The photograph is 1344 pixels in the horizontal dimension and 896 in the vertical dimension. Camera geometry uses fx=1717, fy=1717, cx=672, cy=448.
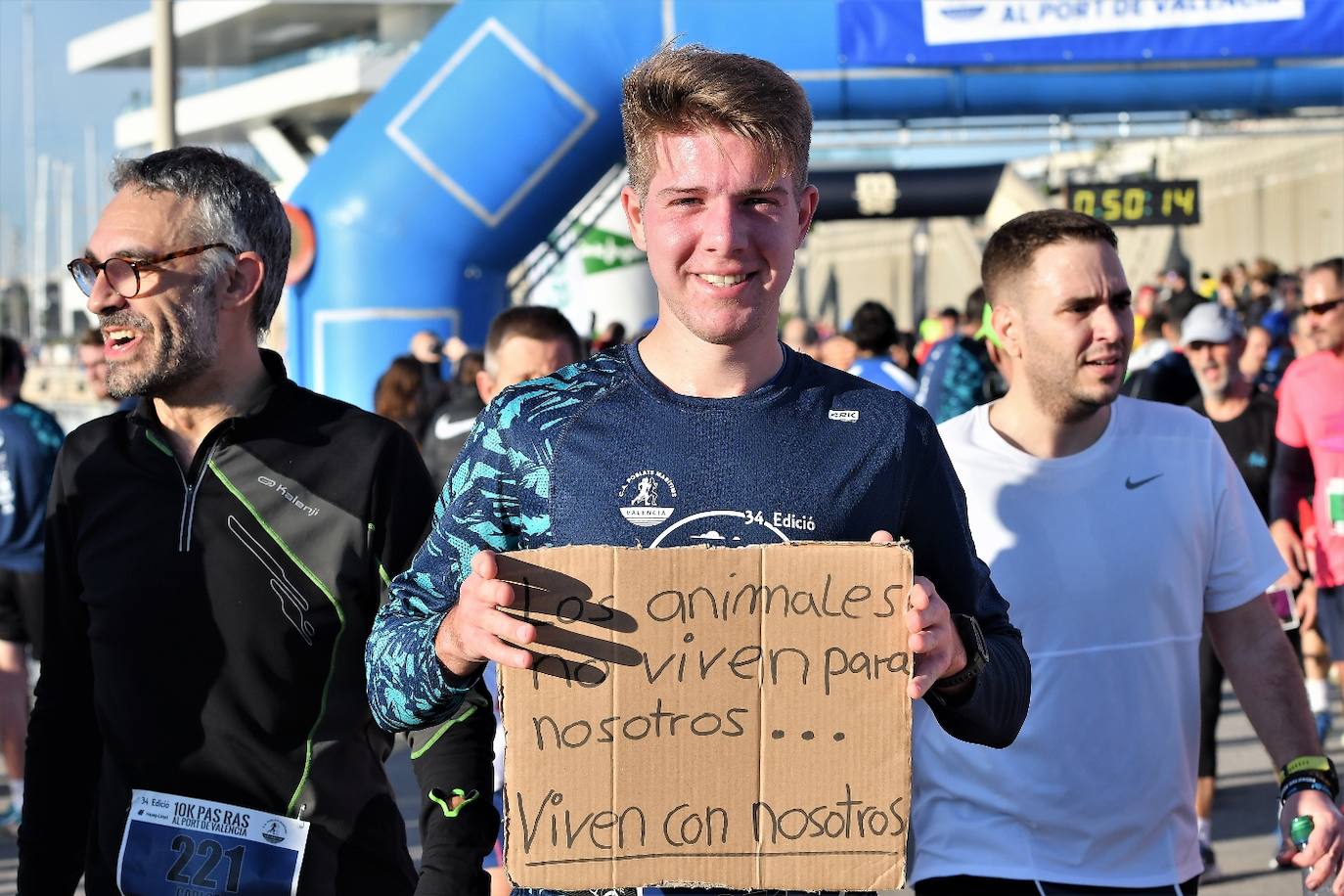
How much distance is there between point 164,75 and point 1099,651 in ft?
35.4

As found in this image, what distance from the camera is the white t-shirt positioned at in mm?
3174

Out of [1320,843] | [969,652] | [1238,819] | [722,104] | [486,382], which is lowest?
[1238,819]

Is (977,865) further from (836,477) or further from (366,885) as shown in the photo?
(836,477)

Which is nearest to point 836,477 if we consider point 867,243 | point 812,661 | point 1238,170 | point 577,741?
point 812,661

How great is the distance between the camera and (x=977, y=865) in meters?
3.18

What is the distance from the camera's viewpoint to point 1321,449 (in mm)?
7121

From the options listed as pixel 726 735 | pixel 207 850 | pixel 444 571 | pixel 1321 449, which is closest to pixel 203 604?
pixel 207 850

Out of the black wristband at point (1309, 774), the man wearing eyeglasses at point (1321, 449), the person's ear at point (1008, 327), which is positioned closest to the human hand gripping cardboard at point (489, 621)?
the black wristband at point (1309, 774)

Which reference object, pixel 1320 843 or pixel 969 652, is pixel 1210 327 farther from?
pixel 969 652

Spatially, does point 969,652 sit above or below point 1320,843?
above

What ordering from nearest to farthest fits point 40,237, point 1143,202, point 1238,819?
point 1238,819 < point 1143,202 < point 40,237

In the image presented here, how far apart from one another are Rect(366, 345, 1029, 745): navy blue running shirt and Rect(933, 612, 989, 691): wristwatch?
0.14ft

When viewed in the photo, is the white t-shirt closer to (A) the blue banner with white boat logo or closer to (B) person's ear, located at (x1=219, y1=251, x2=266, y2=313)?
(B) person's ear, located at (x1=219, y1=251, x2=266, y2=313)

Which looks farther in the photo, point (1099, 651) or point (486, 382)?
point (486, 382)
